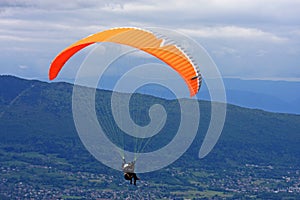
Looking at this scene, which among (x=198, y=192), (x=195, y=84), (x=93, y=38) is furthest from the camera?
(x=198, y=192)

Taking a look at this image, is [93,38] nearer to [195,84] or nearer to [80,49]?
[80,49]

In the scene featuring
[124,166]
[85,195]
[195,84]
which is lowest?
[85,195]

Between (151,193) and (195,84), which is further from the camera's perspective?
(151,193)

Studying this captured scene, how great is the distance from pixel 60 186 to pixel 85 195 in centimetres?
1315

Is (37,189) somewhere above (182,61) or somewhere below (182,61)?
below

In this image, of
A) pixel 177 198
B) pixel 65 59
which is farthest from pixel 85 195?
pixel 65 59

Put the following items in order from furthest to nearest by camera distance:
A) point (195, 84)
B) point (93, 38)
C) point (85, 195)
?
1. point (85, 195)
2. point (93, 38)
3. point (195, 84)

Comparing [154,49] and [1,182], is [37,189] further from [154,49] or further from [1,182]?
[154,49]

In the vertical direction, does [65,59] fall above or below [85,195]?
above

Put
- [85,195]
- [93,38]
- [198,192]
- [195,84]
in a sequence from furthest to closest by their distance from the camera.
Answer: [198,192] → [85,195] → [93,38] → [195,84]

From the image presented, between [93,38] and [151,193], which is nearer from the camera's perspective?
[93,38]

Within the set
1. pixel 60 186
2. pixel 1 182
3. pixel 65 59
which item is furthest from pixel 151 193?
pixel 65 59

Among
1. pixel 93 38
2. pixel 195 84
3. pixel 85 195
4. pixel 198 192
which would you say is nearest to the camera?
pixel 195 84

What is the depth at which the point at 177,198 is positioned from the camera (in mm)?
186375
